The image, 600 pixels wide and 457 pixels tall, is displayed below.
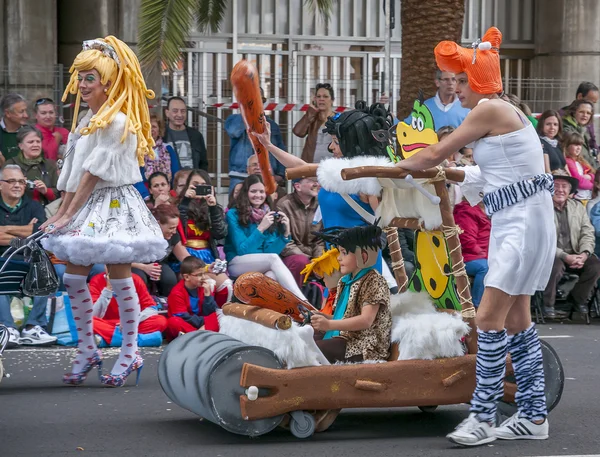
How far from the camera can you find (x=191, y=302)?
9.77 metres

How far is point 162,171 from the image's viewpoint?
11.7m

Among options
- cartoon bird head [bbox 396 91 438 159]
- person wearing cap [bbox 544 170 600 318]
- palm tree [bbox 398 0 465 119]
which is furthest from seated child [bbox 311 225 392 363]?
palm tree [bbox 398 0 465 119]

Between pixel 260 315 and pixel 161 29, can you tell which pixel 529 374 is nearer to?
pixel 260 315

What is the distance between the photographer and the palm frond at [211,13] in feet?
51.7

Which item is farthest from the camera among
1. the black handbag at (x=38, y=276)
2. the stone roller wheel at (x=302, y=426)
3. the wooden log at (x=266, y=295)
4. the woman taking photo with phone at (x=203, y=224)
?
the woman taking photo with phone at (x=203, y=224)

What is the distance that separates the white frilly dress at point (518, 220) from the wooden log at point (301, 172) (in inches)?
35.6

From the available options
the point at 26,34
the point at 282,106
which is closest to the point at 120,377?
the point at 282,106

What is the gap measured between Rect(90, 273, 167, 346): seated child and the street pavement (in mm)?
1376

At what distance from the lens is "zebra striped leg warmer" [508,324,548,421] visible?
6086 mm

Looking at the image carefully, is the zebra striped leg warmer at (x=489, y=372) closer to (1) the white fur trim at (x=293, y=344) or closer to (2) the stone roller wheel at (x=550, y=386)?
(2) the stone roller wheel at (x=550, y=386)

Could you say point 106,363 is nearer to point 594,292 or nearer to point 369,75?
point 594,292

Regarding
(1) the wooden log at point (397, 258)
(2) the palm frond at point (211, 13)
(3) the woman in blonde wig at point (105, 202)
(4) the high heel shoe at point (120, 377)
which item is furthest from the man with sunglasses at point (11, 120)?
(1) the wooden log at point (397, 258)

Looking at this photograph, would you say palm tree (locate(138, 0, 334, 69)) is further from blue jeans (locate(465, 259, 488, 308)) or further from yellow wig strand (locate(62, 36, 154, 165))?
yellow wig strand (locate(62, 36, 154, 165))

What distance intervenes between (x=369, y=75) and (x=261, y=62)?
5.69ft
